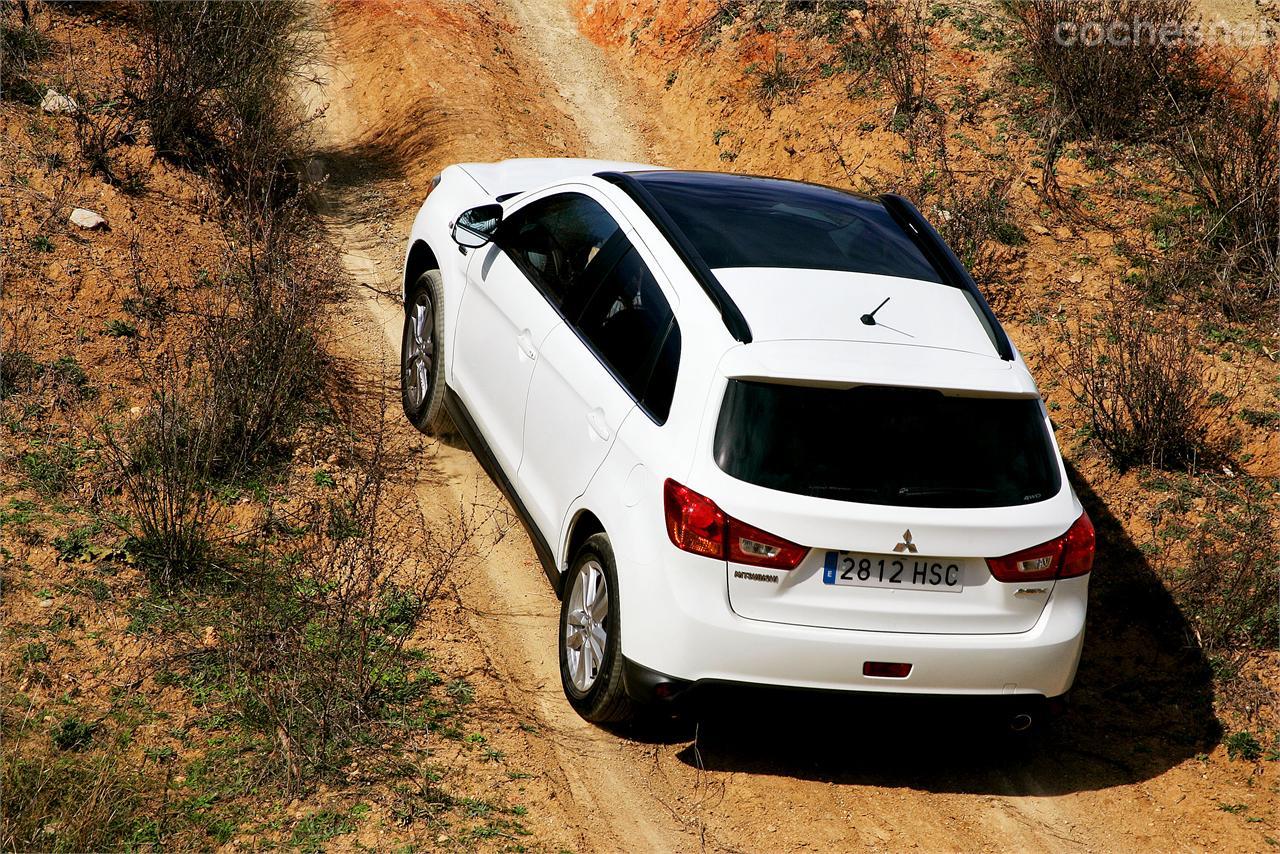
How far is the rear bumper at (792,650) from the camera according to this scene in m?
4.25

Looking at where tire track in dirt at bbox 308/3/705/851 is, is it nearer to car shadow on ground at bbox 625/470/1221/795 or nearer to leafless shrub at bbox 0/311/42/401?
car shadow on ground at bbox 625/470/1221/795

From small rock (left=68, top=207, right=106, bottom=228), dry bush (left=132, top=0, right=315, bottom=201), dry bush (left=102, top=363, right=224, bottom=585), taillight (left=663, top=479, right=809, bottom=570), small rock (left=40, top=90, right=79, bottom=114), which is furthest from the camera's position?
dry bush (left=132, top=0, right=315, bottom=201)

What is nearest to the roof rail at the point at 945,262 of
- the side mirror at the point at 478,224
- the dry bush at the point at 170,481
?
the side mirror at the point at 478,224

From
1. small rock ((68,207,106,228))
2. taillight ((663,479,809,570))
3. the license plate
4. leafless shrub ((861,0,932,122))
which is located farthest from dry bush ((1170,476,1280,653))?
small rock ((68,207,106,228))

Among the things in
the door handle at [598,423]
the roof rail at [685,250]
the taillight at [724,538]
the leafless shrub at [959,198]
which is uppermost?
the roof rail at [685,250]

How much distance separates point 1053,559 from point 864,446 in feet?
2.77

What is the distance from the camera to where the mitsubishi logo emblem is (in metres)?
4.21

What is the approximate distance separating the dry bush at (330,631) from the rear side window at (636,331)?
1033 millimetres

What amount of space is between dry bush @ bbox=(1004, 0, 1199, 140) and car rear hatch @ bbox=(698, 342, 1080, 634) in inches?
278

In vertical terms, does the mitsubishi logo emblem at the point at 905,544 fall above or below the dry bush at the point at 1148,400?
above

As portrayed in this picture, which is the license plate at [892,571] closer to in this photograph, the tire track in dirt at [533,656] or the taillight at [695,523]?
the taillight at [695,523]

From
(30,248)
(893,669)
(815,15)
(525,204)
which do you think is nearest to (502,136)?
(815,15)

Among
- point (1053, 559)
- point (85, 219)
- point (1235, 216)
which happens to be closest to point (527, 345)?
point (1053, 559)

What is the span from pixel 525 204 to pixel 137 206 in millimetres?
3854
